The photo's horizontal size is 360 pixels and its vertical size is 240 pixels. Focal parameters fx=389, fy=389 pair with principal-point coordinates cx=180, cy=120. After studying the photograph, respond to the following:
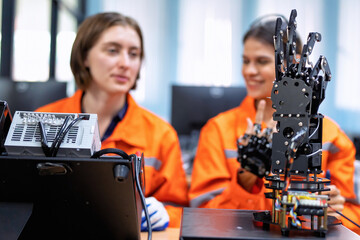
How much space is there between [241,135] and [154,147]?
0.34 meters

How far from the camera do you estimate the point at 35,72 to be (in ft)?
11.5

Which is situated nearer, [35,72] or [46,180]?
[46,180]

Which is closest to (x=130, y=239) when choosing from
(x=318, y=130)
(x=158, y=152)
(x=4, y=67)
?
(x=318, y=130)

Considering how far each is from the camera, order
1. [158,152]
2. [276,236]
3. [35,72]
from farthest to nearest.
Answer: [35,72], [158,152], [276,236]

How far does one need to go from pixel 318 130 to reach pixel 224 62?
4.55 meters

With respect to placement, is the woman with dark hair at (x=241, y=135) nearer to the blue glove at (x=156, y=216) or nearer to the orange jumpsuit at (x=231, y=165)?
the orange jumpsuit at (x=231, y=165)

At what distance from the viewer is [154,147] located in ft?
4.96

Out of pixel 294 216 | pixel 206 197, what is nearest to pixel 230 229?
pixel 294 216

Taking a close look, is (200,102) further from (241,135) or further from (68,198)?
(68,198)

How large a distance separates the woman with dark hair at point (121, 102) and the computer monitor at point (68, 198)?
0.62 m

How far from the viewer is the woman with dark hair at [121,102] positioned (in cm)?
147

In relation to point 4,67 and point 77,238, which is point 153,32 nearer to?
point 4,67

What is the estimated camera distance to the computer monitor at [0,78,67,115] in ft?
5.53

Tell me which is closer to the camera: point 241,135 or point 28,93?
point 241,135
